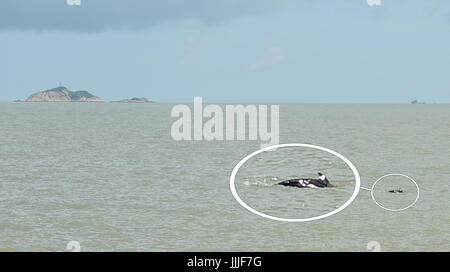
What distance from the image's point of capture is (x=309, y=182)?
32.1 m

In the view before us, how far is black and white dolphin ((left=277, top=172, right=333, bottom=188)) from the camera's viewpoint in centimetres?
3127

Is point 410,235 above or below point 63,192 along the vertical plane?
below

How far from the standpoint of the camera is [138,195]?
102ft

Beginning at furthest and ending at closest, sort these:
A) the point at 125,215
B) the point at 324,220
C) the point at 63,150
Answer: the point at 63,150 < the point at 125,215 < the point at 324,220

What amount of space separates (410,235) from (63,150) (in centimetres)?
4088

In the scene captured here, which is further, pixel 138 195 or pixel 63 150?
pixel 63 150

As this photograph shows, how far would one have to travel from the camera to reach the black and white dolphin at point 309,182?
3127cm
